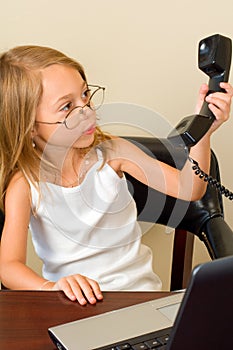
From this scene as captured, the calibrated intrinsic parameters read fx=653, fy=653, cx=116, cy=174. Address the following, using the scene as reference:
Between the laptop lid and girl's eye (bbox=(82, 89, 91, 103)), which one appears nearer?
the laptop lid

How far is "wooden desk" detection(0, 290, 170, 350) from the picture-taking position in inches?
36.7

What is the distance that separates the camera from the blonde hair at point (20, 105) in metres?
1.39

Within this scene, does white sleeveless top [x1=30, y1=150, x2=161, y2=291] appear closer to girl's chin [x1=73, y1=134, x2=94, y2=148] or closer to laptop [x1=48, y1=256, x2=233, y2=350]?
girl's chin [x1=73, y1=134, x2=94, y2=148]

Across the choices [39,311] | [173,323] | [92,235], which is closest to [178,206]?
[92,235]

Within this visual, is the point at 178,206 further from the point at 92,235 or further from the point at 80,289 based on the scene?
the point at 80,289

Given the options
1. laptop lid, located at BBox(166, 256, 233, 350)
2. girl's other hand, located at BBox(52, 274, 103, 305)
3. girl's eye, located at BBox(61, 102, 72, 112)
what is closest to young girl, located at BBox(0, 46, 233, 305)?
girl's eye, located at BBox(61, 102, 72, 112)

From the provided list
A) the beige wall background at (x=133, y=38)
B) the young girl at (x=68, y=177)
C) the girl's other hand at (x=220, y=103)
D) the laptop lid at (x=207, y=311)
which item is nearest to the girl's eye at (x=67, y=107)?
the young girl at (x=68, y=177)

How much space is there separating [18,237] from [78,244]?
184 mm

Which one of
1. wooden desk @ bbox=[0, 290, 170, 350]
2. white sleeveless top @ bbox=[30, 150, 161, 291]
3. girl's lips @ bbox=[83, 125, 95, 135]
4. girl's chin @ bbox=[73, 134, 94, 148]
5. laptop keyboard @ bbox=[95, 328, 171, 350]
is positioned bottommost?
white sleeveless top @ bbox=[30, 150, 161, 291]

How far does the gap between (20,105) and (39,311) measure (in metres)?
0.53

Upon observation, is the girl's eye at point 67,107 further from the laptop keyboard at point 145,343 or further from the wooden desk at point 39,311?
the laptop keyboard at point 145,343

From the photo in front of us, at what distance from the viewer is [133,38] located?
1.79m

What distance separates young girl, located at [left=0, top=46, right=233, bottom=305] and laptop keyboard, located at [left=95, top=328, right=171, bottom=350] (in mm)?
411

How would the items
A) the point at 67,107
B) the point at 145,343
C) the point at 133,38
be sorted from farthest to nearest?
the point at 133,38
the point at 67,107
the point at 145,343
